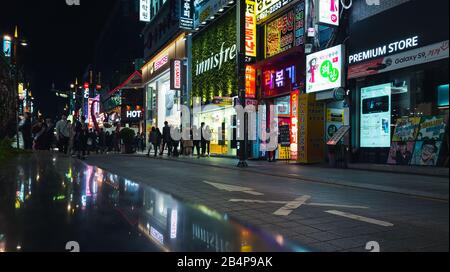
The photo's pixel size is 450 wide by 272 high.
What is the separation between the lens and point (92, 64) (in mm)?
99938

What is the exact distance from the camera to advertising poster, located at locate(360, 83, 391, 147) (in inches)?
551

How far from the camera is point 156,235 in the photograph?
4652 millimetres

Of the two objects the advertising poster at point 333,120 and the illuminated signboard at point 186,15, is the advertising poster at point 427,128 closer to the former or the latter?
the advertising poster at point 333,120

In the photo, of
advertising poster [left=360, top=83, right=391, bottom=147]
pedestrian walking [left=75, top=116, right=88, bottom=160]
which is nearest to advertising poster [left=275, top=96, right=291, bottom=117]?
advertising poster [left=360, top=83, right=391, bottom=147]

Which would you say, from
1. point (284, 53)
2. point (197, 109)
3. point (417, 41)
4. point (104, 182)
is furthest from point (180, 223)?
point (197, 109)

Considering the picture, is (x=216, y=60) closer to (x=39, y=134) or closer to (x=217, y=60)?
(x=217, y=60)

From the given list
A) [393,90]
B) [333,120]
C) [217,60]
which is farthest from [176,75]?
[393,90]

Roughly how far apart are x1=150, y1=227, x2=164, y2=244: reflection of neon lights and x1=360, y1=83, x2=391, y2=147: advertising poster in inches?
437

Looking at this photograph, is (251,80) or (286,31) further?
(251,80)

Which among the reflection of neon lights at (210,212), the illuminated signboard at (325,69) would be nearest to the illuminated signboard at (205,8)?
the illuminated signboard at (325,69)

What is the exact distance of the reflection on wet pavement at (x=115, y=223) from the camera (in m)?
4.22

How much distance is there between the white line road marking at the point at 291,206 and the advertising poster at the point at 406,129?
6869 mm

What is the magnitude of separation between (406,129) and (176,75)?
19663 mm
